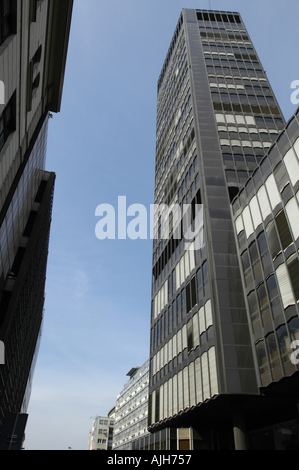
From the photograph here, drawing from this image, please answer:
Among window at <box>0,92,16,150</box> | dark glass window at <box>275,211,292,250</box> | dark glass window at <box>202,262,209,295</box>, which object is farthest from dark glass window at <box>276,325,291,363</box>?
window at <box>0,92,16,150</box>

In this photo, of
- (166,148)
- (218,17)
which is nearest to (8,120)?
(166,148)

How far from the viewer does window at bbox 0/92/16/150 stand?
17422 mm

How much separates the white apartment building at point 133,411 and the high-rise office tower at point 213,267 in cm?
5749

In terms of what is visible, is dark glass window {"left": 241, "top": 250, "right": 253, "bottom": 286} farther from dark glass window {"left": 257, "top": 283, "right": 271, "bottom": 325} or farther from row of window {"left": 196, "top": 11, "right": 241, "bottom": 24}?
row of window {"left": 196, "top": 11, "right": 241, "bottom": 24}

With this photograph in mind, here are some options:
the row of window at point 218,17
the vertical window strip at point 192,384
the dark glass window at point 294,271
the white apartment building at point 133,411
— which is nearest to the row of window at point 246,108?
the dark glass window at point 294,271

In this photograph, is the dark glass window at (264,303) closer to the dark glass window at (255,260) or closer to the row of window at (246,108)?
the dark glass window at (255,260)

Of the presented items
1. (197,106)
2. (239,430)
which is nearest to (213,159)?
(197,106)

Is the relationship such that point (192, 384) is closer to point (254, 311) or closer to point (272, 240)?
point (254, 311)

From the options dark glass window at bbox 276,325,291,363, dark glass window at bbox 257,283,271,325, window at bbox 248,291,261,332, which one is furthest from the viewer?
window at bbox 248,291,261,332

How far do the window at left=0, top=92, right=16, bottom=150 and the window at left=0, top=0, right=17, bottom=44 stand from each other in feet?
11.2

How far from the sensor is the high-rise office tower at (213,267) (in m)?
22.7

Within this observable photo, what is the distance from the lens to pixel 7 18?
1477cm

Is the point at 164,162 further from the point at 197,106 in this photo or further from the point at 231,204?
the point at 231,204
